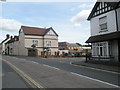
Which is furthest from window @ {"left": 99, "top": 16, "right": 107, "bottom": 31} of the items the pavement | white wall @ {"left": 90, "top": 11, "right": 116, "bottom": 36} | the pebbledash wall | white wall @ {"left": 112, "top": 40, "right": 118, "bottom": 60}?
the pebbledash wall

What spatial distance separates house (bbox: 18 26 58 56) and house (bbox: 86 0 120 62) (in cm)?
2772

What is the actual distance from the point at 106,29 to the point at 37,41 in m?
34.7

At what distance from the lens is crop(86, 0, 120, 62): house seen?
18422 millimetres

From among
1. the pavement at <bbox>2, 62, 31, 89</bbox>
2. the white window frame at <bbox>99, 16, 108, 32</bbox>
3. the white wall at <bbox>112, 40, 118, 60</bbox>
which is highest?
the white window frame at <bbox>99, 16, 108, 32</bbox>

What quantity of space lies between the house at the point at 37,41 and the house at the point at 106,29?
90.9 feet

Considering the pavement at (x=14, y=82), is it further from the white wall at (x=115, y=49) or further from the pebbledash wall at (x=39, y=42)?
the pebbledash wall at (x=39, y=42)

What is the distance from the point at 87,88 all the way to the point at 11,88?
12.7 feet

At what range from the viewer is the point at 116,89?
22.8 feet

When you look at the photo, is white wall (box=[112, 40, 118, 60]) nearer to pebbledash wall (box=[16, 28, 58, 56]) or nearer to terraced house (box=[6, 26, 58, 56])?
terraced house (box=[6, 26, 58, 56])

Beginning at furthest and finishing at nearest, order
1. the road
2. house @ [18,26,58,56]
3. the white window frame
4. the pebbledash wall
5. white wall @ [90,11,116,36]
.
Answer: the pebbledash wall → house @ [18,26,58,56] → the white window frame → white wall @ [90,11,116,36] → the road

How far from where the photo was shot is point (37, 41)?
51625 mm

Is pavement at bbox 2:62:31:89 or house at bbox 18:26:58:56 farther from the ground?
house at bbox 18:26:58:56

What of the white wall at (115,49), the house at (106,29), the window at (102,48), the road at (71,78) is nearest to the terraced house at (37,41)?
the window at (102,48)

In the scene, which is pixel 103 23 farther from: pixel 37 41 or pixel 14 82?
pixel 37 41
